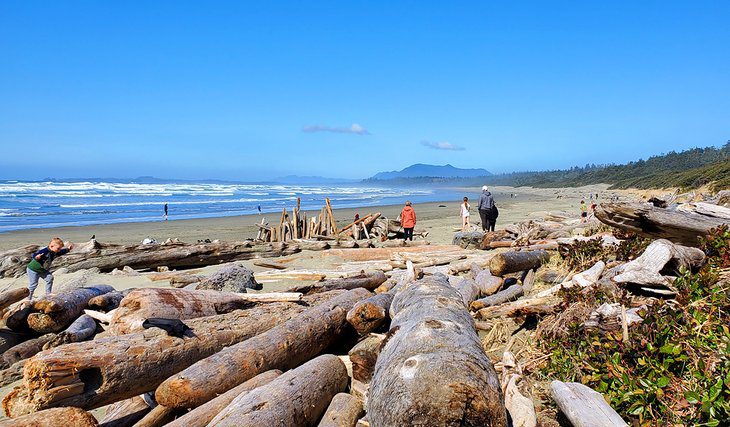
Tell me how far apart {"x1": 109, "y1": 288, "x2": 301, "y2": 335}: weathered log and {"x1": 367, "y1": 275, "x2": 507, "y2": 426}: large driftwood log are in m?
3.12

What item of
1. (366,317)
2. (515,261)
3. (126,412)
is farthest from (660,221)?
(126,412)

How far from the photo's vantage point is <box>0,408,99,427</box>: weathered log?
323 cm

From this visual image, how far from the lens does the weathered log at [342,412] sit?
3768mm

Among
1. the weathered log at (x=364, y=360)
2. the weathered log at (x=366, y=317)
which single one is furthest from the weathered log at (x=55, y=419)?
the weathered log at (x=366, y=317)

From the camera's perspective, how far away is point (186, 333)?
4.79 metres

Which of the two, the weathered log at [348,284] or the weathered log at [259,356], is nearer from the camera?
the weathered log at [259,356]

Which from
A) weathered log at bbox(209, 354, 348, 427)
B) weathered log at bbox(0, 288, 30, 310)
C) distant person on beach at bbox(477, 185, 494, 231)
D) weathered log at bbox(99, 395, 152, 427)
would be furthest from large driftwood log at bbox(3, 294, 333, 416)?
distant person on beach at bbox(477, 185, 494, 231)

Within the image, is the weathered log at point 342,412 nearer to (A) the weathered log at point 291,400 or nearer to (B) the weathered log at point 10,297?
(A) the weathered log at point 291,400

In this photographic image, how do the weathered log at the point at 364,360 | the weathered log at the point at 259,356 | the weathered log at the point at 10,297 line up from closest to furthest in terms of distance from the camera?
the weathered log at the point at 259,356 < the weathered log at the point at 364,360 < the weathered log at the point at 10,297

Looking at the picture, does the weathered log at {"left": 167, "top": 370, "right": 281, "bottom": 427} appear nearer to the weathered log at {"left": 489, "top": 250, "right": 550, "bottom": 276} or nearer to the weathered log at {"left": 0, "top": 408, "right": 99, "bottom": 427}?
the weathered log at {"left": 0, "top": 408, "right": 99, "bottom": 427}

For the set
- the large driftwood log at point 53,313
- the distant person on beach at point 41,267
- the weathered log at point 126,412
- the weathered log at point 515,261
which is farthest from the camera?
the distant person on beach at point 41,267

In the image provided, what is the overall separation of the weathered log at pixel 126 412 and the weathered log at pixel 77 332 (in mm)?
1749

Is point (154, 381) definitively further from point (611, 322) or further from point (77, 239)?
point (77, 239)

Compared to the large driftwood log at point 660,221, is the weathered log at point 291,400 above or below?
below
